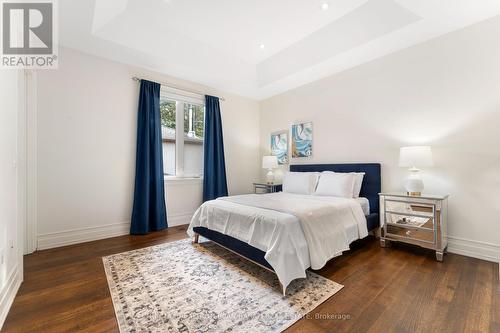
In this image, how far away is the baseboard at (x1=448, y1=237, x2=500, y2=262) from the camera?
2457 millimetres

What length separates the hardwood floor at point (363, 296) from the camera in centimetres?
148

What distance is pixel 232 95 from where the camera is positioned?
4.95 meters

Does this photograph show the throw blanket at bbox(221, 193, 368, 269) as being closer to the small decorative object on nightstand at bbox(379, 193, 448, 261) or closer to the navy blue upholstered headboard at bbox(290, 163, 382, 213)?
the small decorative object on nightstand at bbox(379, 193, 448, 261)

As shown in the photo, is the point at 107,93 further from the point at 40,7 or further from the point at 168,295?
the point at 168,295

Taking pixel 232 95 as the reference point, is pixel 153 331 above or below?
below

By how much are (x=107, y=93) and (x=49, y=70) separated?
67cm

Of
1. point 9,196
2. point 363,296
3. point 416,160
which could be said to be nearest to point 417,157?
point 416,160

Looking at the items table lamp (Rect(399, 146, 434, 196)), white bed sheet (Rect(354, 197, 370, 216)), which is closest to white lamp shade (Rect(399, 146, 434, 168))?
table lamp (Rect(399, 146, 434, 196))

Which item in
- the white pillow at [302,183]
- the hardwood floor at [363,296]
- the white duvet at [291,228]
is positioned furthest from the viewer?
the white pillow at [302,183]

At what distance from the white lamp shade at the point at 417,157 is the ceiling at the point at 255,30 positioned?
1.52m

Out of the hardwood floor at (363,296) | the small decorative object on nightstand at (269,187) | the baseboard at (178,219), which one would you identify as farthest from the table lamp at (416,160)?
the baseboard at (178,219)

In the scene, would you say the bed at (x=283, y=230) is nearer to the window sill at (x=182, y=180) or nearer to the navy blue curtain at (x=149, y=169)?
the navy blue curtain at (x=149, y=169)

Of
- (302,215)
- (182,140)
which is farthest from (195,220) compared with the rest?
(182,140)

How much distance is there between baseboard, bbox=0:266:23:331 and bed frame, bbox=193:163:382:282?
67.2 inches
